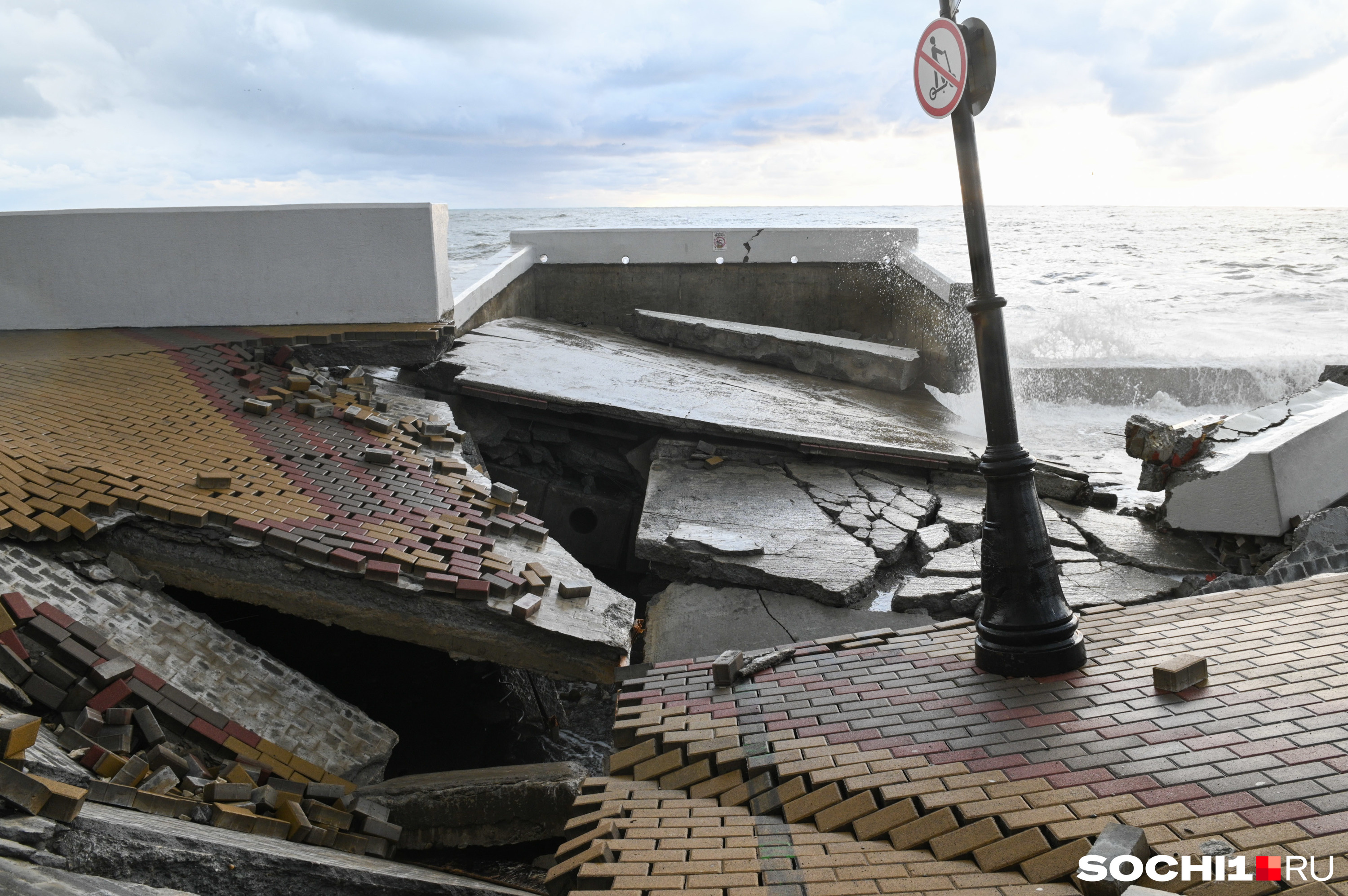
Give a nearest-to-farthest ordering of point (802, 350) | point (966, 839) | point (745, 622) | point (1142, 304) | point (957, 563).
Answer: point (966, 839), point (745, 622), point (957, 563), point (802, 350), point (1142, 304)

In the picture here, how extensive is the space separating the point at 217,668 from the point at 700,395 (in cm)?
467

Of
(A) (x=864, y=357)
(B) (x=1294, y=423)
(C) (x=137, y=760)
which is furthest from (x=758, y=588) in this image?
(A) (x=864, y=357)

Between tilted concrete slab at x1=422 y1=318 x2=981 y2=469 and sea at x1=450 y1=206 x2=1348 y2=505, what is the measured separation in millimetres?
1053

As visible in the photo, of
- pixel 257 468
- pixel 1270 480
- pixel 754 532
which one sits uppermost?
pixel 257 468

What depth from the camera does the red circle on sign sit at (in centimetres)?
331

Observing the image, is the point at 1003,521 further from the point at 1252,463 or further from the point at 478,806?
the point at 1252,463

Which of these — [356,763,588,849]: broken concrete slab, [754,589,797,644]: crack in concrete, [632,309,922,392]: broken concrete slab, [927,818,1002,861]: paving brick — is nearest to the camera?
[927,818,1002,861]: paving brick

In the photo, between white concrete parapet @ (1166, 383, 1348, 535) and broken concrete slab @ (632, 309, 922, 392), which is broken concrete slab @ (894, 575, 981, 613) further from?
broken concrete slab @ (632, 309, 922, 392)

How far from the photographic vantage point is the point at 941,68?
342 cm

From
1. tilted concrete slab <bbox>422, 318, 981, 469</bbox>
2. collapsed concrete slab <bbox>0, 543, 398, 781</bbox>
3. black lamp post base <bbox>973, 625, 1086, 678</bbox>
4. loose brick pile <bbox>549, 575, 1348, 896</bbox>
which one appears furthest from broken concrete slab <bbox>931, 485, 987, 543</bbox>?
collapsed concrete slab <bbox>0, 543, 398, 781</bbox>

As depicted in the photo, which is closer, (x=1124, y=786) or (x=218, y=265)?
(x=1124, y=786)

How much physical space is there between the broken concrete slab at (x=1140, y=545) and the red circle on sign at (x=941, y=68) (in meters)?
3.28

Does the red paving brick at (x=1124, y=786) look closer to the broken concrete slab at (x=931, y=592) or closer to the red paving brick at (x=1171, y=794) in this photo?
the red paving brick at (x=1171, y=794)

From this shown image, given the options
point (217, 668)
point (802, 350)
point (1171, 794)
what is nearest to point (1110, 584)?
point (1171, 794)
